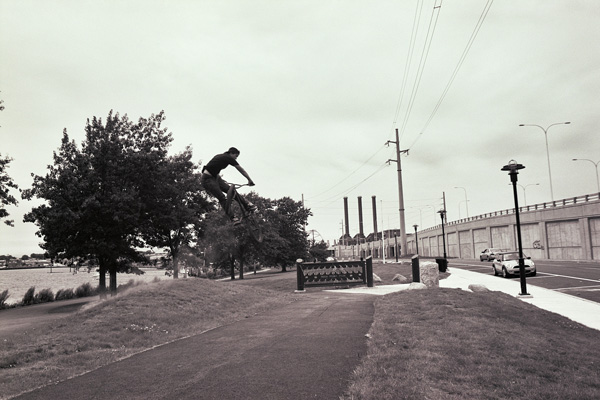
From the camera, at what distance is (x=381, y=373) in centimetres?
702

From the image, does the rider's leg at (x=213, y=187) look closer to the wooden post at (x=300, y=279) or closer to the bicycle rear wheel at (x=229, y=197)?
the bicycle rear wheel at (x=229, y=197)

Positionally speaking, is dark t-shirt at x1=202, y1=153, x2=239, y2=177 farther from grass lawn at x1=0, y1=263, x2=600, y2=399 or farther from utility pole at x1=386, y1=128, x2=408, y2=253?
utility pole at x1=386, y1=128, x2=408, y2=253

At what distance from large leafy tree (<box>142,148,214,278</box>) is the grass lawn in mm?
16260

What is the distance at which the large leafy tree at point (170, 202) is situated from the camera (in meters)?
33.0

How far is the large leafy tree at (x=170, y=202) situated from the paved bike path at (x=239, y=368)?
2238 centimetres

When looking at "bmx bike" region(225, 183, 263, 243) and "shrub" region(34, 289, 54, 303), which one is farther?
"shrub" region(34, 289, 54, 303)

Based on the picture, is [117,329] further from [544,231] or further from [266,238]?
[544,231]

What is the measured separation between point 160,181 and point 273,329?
24.2 metres

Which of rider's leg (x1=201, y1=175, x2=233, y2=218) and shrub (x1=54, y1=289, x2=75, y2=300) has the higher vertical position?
rider's leg (x1=201, y1=175, x2=233, y2=218)

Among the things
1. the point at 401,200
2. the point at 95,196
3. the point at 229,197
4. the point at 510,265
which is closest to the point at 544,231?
the point at 401,200

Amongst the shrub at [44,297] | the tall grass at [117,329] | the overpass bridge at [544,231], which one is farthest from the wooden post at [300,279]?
the shrub at [44,297]

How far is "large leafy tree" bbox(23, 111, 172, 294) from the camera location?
3138 cm

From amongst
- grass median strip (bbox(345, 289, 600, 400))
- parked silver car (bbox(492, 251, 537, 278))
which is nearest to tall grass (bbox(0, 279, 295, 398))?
grass median strip (bbox(345, 289, 600, 400))

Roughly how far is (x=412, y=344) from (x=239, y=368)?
151 inches
